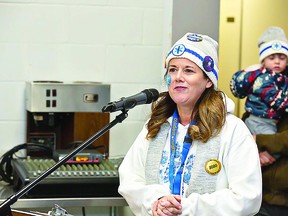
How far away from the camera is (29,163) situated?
2.90m

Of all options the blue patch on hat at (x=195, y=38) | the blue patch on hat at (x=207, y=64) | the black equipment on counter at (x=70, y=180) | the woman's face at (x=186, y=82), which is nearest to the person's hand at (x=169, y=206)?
the woman's face at (x=186, y=82)

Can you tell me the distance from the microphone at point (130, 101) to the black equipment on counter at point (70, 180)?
32.7 inches

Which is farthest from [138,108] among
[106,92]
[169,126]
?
[169,126]

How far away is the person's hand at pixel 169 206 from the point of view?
2.09m

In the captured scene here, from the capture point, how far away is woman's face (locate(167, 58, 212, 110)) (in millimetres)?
2180

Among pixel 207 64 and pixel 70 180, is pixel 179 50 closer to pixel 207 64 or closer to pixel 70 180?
pixel 207 64

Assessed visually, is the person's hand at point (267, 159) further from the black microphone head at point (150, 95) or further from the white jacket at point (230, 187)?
the black microphone head at point (150, 95)

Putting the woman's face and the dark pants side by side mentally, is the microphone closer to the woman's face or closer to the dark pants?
the woman's face

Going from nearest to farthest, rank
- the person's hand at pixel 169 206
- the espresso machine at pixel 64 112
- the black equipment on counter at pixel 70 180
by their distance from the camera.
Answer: the person's hand at pixel 169 206
the black equipment on counter at pixel 70 180
the espresso machine at pixel 64 112

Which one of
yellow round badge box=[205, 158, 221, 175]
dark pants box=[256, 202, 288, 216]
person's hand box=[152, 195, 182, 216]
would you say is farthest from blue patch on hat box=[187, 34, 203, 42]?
dark pants box=[256, 202, 288, 216]

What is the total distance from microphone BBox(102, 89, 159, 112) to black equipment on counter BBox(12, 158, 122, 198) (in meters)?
0.83

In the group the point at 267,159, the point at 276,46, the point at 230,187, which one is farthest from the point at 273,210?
the point at 230,187

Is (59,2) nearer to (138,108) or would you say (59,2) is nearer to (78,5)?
(78,5)

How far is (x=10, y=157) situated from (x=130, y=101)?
50.7 inches
